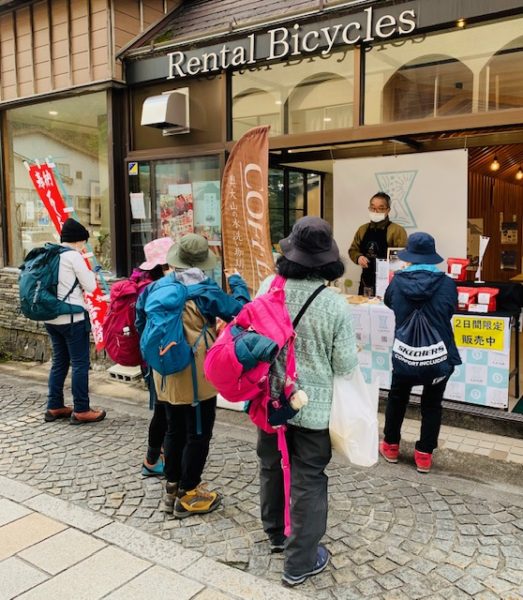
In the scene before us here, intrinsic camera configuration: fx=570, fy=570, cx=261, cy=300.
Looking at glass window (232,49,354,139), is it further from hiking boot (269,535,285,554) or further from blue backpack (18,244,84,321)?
hiking boot (269,535,285,554)

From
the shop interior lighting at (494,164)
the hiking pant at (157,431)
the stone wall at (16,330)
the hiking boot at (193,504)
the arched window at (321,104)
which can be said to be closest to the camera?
the hiking boot at (193,504)

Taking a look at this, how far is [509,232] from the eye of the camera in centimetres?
1147

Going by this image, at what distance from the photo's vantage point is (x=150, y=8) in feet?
23.4

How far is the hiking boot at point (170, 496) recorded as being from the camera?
3.67m

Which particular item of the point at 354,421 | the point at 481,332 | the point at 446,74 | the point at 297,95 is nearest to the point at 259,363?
the point at 354,421

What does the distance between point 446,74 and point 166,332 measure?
3.73 metres

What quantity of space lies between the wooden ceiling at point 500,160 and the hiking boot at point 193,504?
6215mm

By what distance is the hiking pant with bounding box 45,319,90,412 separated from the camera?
5.34 m

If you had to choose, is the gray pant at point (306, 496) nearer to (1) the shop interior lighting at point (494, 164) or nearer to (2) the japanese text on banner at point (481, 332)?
(2) the japanese text on banner at point (481, 332)

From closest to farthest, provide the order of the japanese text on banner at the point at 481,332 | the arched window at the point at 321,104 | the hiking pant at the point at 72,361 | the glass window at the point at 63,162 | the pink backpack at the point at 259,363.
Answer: the pink backpack at the point at 259,363 → the japanese text on banner at the point at 481,332 → the hiking pant at the point at 72,361 → the arched window at the point at 321,104 → the glass window at the point at 63,162

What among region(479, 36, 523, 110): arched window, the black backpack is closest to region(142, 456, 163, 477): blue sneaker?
the black backpack

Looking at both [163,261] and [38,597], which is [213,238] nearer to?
[163,261]

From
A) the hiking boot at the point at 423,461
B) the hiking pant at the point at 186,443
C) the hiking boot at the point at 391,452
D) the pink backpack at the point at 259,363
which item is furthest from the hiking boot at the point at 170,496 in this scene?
the hiking boot at the point at 423,461

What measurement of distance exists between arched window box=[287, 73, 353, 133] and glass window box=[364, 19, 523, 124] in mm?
252
